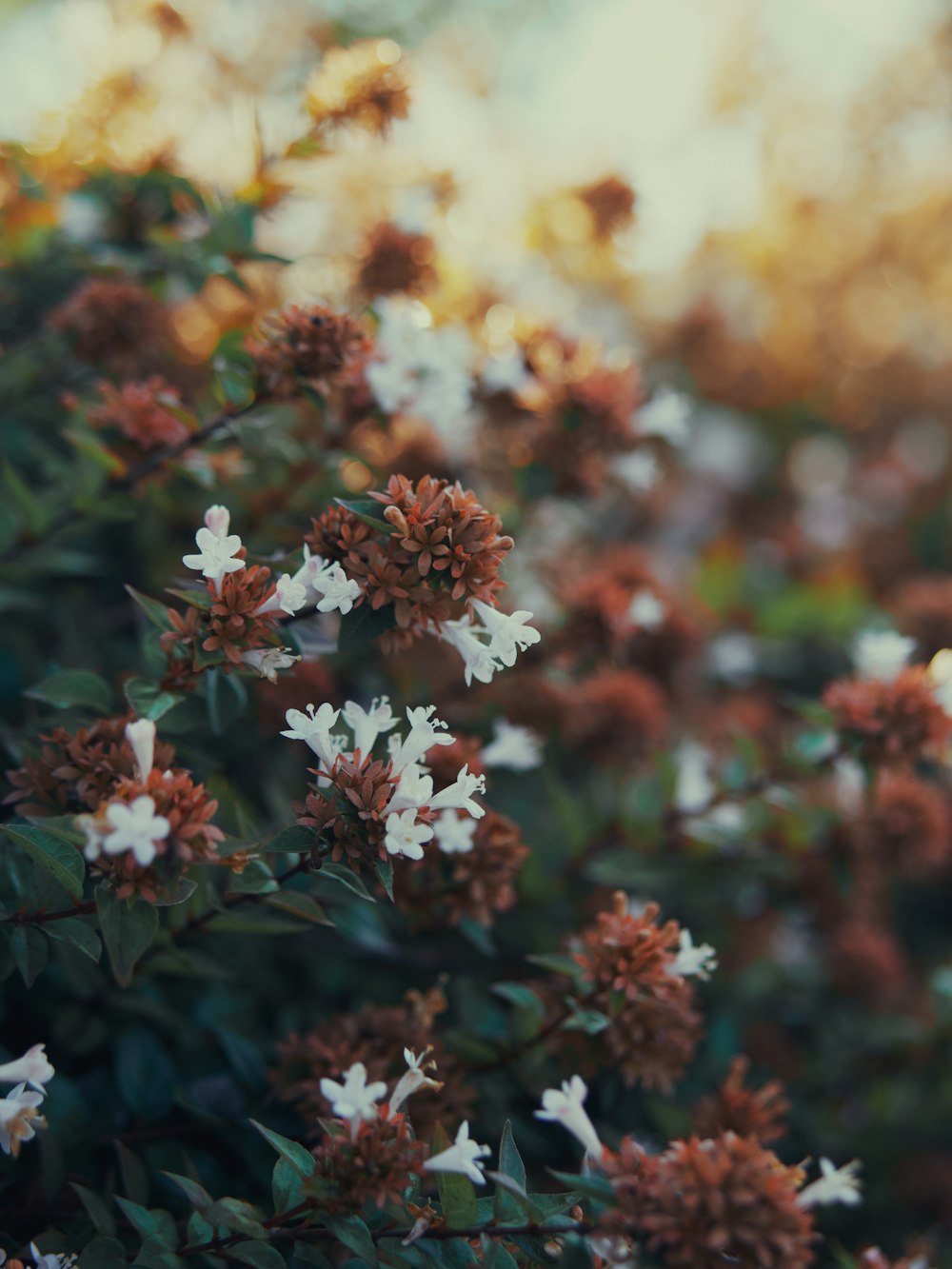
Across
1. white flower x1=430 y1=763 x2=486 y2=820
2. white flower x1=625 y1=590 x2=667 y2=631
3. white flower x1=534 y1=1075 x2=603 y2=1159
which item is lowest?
white flower x1=534 y1=1075 x2=603 y2=1159

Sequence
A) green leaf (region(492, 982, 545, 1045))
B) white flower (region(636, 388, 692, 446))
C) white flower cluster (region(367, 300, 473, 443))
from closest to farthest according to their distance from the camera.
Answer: green leaf (region(492, 982, 545, 1045)), white flower cluster (region(367, 300, 473, 443)), white flower (region(636, 388, 692, 446))

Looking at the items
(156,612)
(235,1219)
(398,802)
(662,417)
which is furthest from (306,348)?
(235,1219)

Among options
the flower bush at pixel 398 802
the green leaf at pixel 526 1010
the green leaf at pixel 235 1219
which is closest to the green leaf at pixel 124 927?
the flower bush at pixel 398 802

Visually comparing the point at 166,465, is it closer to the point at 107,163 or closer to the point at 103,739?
the point at 103,739

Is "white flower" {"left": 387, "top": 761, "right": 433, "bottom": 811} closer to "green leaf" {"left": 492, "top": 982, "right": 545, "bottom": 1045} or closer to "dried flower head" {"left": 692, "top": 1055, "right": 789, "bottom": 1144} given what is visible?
"green leaf" {"left": 492, "top": 982, "right": 545, "bottom": 1045}

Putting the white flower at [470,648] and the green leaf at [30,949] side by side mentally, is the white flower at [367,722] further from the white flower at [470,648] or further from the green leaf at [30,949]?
the green leaf at [30,949]

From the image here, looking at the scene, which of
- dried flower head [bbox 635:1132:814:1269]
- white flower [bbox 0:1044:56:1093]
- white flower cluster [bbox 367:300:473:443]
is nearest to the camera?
dried flower head [bbox 635:1132:814:1269]

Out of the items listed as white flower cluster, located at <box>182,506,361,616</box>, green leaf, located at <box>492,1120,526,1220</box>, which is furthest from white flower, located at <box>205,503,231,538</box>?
green leaf, located at <box>492,1120,526,1220</box>
